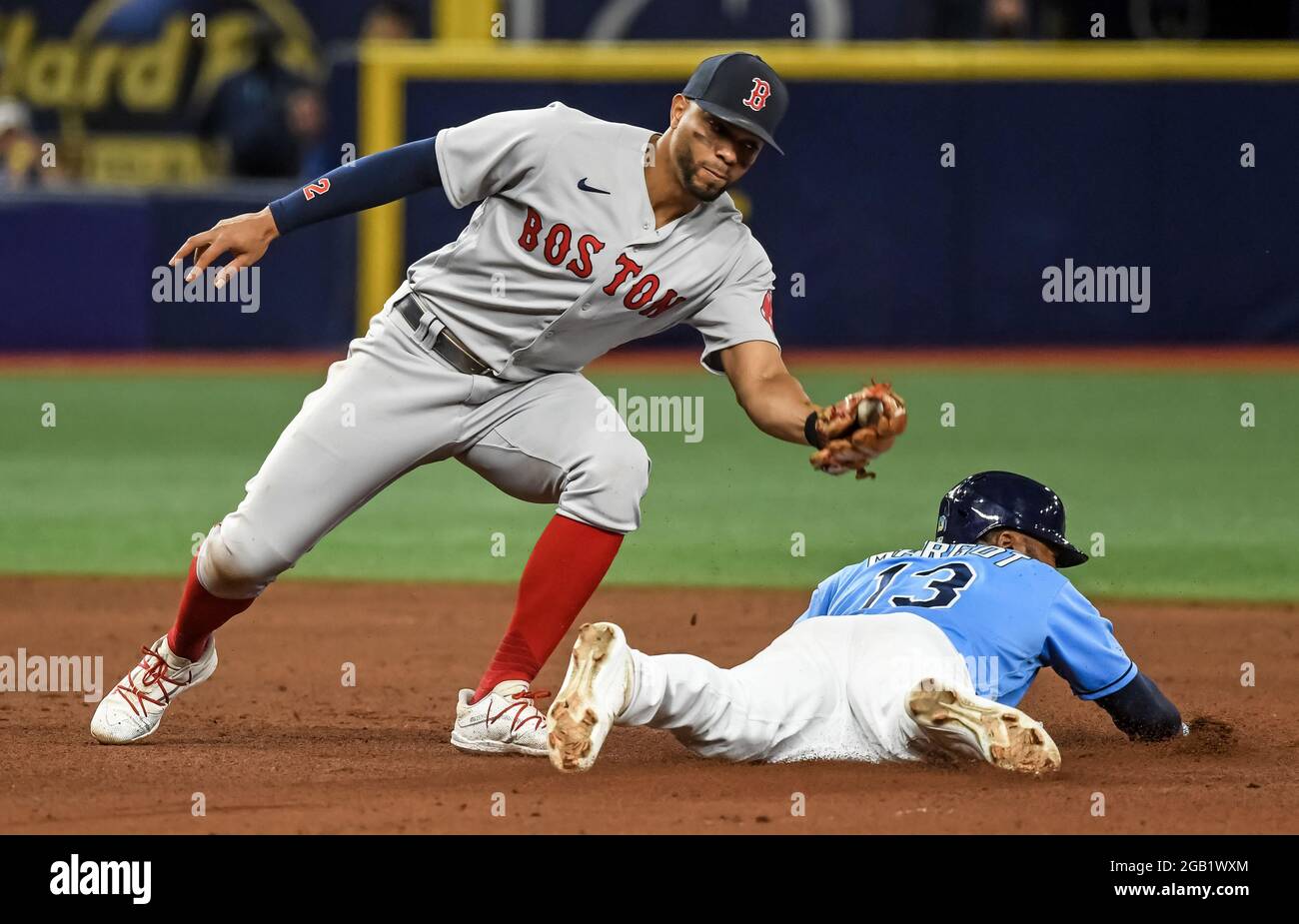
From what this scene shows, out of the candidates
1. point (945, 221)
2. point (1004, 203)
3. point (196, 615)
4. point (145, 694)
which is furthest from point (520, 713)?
point (1004, 203)

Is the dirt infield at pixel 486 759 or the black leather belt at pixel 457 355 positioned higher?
the black leather belt at pixel 457 355

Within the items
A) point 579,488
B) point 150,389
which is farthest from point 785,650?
point 150,389

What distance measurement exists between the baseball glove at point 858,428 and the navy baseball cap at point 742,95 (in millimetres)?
718

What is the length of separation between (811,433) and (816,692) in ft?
2.06

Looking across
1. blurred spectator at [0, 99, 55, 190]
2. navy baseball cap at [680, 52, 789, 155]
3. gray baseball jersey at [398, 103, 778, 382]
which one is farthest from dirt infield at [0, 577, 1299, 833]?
blurred spectator at [0, 99, 55, 190]

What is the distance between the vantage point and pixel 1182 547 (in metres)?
8.85

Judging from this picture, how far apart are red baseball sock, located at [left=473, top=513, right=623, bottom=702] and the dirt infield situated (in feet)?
0.95

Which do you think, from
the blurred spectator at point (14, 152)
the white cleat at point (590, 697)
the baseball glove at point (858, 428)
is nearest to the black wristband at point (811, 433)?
the baseball glove at point (858, 428)

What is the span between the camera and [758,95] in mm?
4848

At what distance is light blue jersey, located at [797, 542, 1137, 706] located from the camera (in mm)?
4699

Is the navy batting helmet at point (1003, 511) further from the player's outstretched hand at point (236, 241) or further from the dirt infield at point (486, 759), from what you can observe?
the player's outstretched hand at point (236, 241)

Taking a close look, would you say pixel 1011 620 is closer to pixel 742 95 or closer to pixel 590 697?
pixel 590 697

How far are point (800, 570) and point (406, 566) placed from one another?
176cm

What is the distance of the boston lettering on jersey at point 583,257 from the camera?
5.04m
